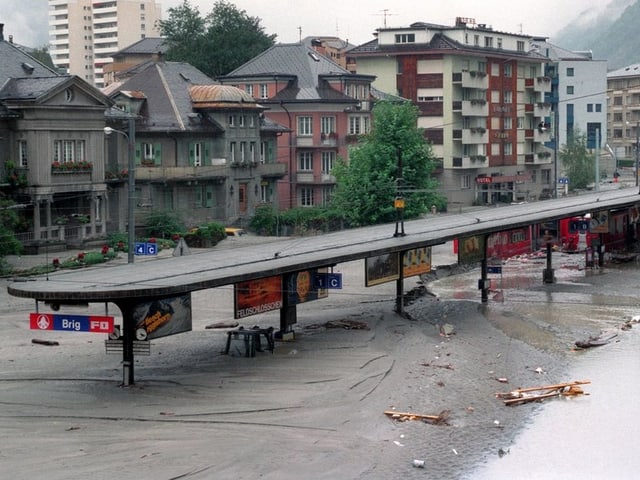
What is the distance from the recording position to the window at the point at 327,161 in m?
97.4

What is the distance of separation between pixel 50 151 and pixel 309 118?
1227 inches

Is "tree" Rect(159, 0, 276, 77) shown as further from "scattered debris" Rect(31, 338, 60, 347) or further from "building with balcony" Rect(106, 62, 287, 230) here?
"scattered debris" Rect(31, 338, 60, 347)

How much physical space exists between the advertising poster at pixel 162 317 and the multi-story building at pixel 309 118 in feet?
195

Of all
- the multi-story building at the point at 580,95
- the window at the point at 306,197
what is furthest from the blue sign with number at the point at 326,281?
the multi-story building at the point at 580,95

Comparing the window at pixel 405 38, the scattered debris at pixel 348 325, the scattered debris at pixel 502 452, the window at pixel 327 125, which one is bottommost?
the scattered debris at pixel 502 452

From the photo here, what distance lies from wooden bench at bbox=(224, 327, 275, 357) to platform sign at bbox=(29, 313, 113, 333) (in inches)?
284

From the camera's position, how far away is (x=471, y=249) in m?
55.9

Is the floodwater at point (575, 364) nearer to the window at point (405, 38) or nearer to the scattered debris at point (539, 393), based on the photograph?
the scattered debris at point (539, 393)

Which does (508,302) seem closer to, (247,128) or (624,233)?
(624,233)

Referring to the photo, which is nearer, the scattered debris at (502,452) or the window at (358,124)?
the scattered debris at (502,452)

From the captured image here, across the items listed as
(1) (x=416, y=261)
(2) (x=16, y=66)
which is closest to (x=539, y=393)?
(1) (x=416, y=261)

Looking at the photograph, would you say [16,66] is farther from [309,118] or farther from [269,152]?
[309,118]

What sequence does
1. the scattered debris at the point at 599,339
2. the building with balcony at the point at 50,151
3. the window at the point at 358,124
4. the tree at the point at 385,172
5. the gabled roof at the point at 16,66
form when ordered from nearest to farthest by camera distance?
the scattered debris at the point at 599,339 < the building with balcony at the point at 50,151 < the gabled roof at the point at 16,66 < the tree at the point at 385,172 < the window at the point at 358,124

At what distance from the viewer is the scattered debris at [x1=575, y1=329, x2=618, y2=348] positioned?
45.4m
